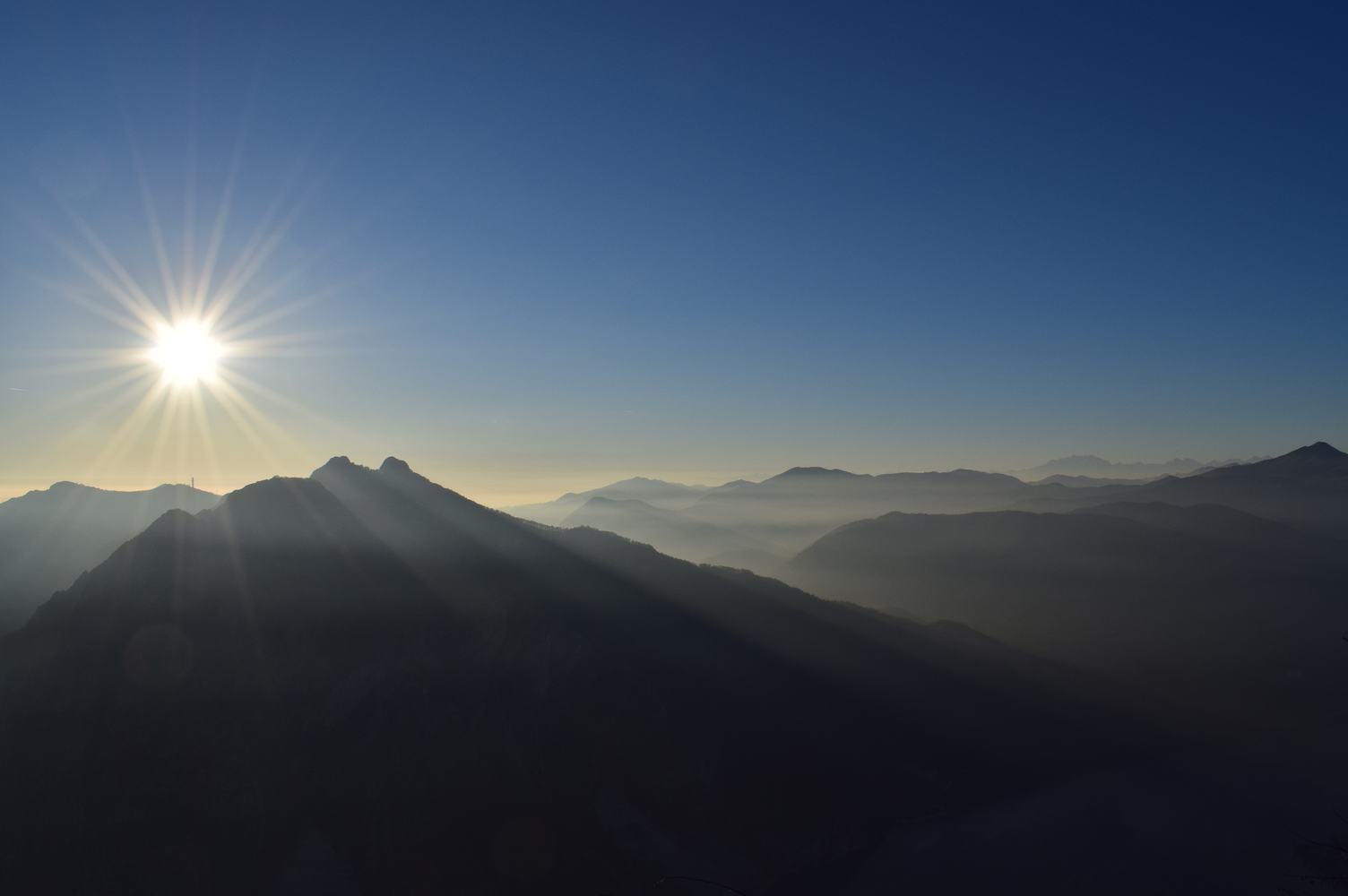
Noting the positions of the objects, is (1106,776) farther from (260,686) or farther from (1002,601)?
(1002,601)

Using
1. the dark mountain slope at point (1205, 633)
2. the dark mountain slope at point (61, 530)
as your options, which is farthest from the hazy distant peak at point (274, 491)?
the dark mountain slope at point (1205, 633)

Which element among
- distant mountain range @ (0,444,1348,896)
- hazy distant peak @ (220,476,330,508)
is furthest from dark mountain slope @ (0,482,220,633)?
distant mountain range @ (0,444,1348,896)

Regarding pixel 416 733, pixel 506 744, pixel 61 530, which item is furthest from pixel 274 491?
pixel 61 530

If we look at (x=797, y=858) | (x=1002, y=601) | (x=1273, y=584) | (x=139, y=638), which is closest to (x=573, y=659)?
(x=797, y=858)

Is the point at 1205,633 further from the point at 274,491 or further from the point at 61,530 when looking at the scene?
the point at 61,530

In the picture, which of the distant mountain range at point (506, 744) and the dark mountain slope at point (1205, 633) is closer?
the distant mountain range at point (506, 744)

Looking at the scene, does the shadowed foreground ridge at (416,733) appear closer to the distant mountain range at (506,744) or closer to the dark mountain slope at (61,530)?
the distant mountain range at (506,744)
